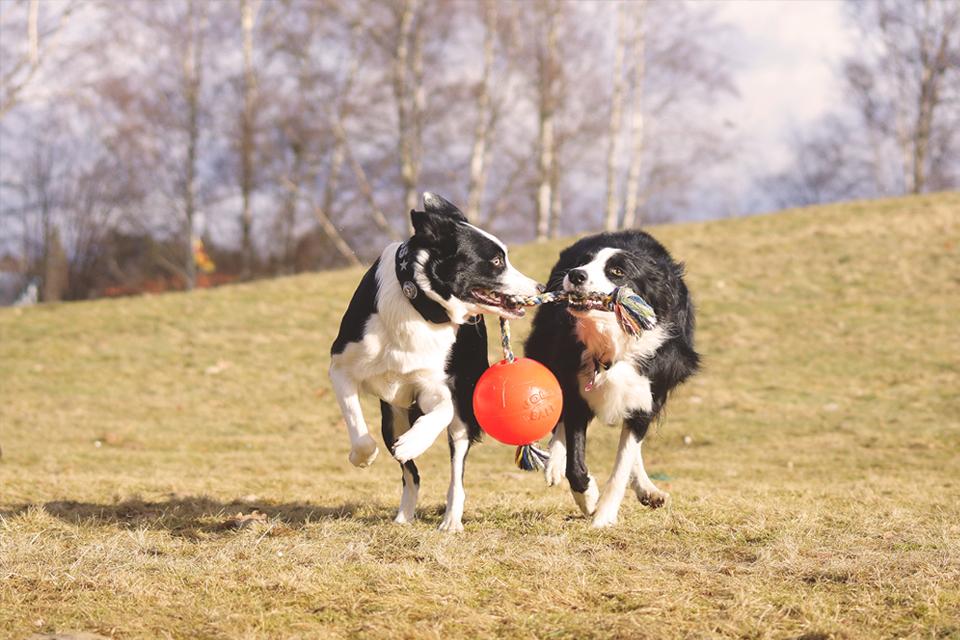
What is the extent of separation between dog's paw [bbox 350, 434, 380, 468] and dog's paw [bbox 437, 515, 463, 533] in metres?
0.53

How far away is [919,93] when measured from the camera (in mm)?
29031

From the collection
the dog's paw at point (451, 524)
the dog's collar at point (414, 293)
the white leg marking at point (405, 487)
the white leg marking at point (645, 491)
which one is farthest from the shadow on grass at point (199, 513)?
the white leg marking at point (645, 491)

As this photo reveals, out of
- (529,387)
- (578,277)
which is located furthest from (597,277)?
(529,387)

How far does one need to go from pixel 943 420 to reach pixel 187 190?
63.0 feet

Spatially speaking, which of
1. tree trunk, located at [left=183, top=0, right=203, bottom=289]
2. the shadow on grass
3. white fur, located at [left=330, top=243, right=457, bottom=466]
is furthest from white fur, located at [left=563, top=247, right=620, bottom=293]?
tree trunk, located at [left=183, top=0, right=203, bottom=289]

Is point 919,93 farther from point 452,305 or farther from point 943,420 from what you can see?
point 452,305

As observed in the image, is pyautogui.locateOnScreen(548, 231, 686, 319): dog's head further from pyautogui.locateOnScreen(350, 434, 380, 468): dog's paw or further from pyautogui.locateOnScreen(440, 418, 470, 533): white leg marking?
pyautogui.locateOnScreen(350, 434, 380, 468): dog's paw

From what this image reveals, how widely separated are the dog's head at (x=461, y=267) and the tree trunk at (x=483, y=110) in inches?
710

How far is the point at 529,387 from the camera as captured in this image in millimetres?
4809

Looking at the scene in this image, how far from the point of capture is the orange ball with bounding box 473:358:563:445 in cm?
477

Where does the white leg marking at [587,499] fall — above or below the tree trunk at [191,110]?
below

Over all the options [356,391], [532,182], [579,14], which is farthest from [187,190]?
[356,391]

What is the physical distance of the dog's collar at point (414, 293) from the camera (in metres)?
4.76

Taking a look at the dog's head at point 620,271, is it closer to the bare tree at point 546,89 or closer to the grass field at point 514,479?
the grass field at point 514,479
